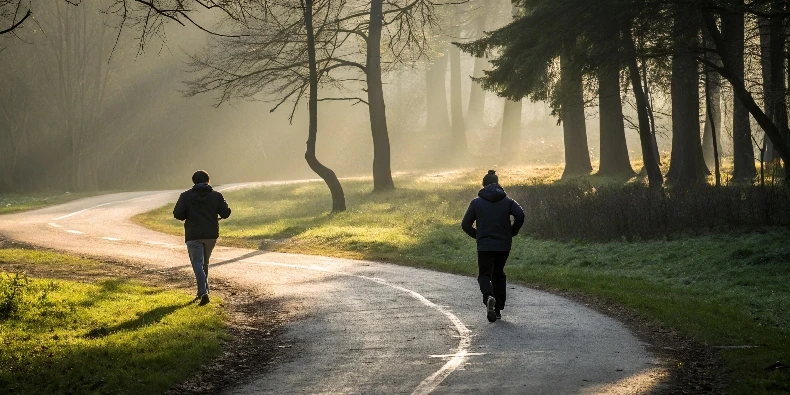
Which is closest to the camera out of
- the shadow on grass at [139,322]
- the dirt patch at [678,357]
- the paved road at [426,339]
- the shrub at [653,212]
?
the dirt patch at [678,357]

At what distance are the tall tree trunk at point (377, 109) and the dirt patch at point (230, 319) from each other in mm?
19457

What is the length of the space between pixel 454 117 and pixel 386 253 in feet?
148

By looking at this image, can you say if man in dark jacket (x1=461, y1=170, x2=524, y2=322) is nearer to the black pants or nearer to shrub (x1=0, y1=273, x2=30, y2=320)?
the black pants

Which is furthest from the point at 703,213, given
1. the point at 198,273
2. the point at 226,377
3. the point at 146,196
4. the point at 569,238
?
the point at 146,196

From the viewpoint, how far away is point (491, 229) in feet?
39.9

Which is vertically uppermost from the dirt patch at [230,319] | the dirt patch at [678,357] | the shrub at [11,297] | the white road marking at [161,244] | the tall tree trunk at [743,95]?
the tall tree trunk at [743,95]

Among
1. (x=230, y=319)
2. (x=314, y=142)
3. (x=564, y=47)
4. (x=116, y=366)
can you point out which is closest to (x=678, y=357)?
(x=116, y=366)

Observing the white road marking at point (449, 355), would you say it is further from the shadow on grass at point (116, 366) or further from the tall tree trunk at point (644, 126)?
the tall tree trunk at point (644, 126)

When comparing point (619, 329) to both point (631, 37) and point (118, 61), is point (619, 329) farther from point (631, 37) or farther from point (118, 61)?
point (118, 61)

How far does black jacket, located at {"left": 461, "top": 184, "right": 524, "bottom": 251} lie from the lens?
1214 cm

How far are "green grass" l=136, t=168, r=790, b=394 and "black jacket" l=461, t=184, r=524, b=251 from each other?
245cm

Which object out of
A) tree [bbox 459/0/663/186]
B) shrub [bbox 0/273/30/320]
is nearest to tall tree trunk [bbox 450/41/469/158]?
tree [bbox 459/0/663/186]

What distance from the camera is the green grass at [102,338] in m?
9.02

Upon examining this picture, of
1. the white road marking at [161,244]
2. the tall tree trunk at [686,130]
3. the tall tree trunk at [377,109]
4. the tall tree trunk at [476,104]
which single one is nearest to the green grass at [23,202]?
the white road marking at [161,244]
